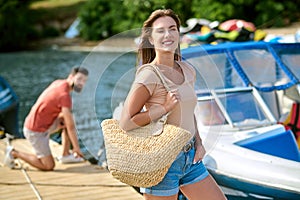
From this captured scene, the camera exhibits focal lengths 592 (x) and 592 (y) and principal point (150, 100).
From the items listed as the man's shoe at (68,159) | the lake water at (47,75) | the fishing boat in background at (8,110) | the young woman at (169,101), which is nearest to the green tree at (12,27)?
Result: the lake water at (47,75)

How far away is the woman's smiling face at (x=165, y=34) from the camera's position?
2.80 m

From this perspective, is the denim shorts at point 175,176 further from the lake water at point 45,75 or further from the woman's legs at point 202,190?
the lake water at point 45,75

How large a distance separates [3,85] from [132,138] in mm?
6310

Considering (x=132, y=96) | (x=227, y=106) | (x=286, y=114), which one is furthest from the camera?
(x=286, y=114)

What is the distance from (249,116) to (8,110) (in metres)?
4.18

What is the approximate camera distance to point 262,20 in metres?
25.8

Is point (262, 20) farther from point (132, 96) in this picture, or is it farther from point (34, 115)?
point (132, 96)

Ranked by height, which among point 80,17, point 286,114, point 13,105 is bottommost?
point 80,17

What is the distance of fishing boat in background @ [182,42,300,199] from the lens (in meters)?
4.43

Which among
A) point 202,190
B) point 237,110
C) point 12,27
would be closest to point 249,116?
point 237,110

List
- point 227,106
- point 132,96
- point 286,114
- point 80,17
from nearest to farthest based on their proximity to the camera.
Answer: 1. point 132,96
2. point 227,106
3. point 286,114
4. point 80,17

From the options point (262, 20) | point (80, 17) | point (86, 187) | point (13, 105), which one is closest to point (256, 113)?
point (86, 187)

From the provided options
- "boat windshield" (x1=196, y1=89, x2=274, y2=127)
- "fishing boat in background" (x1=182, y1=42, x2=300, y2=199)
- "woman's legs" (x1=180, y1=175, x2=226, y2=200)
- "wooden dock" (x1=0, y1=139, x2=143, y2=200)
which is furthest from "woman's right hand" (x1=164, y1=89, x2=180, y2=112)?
"boat windshield" (x1=196, y1=89, x2=274, y2=127)

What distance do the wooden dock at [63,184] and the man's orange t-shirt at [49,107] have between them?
0.46 metres
